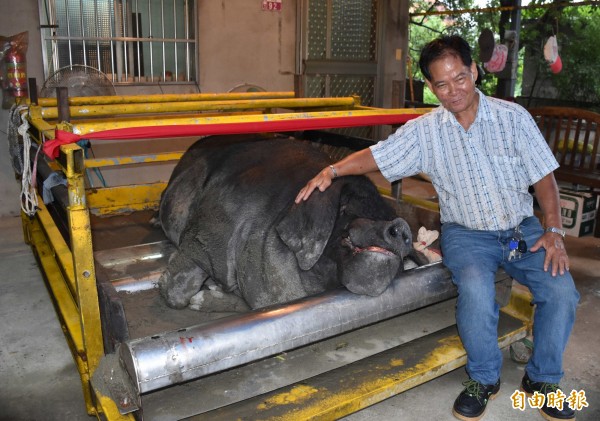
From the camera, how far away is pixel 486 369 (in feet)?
8.16

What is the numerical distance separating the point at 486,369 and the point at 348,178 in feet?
3.55

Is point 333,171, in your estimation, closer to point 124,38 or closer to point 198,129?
point 198,129

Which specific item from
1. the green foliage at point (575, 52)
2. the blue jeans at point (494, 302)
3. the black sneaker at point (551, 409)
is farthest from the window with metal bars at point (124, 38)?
the green foliage at point (575, 52)

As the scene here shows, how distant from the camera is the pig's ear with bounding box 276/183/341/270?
2.47m

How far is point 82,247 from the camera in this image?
2150 mm

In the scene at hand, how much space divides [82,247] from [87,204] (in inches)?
37.6

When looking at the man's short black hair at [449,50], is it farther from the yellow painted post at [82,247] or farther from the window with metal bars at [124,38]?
the window with metal bars at [124,38]

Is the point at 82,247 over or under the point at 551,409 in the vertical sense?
over

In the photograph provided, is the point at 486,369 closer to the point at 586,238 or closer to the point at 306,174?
Result: the point at 306,174

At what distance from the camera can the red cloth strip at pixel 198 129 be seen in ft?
7.29

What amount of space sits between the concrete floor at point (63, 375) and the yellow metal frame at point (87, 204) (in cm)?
21

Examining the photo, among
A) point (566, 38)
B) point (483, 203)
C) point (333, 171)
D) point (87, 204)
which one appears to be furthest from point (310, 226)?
point (566, 38)

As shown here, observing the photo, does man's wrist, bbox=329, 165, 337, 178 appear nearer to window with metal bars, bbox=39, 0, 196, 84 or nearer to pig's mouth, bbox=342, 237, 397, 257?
pig's mouth, bbox=342, 237, 397, 257

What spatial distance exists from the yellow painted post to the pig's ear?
848mm
